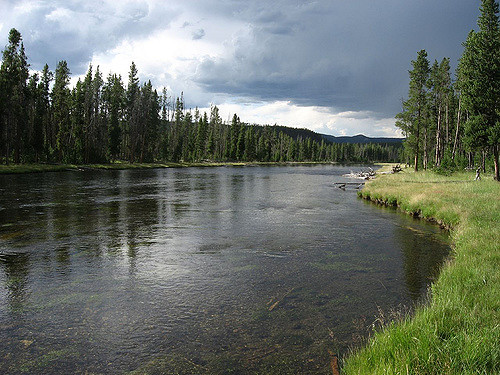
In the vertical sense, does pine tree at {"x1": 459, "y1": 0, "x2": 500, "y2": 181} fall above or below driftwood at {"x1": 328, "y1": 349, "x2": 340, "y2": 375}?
above

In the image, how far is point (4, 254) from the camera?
43.3 feet

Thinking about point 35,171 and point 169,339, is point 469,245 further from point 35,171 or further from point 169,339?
point 35,171

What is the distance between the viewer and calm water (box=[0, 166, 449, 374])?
6.85 m

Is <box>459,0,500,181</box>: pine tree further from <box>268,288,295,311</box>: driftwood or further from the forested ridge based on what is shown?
the forested ridge

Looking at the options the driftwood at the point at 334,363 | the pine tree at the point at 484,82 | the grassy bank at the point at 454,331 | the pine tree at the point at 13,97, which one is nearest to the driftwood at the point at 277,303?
the driftwood at the point at 334,363

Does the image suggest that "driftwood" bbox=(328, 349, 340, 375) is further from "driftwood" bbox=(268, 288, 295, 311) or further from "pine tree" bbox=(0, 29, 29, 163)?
"pine tree" bbox=(0, 29, 29, 163)

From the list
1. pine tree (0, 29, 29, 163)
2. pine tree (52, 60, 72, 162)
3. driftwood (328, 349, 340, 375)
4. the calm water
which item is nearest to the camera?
driftwood (328, 349, 340, 375)

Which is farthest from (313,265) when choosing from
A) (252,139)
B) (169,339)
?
(252,139)

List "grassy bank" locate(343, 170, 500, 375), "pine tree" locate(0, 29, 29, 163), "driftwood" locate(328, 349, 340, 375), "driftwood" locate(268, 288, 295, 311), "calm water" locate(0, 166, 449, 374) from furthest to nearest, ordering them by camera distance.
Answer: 1. "pine tree" locate(0, 29, 29, 163)
2. "driftwood" locate(268, 288, 295, 311)
3. "calm water" locate(0, 166, 449, 374)
4. "driftwood" locate(328, 349, 340, 375)
5. "grassy bank" locate(343, 170, 500, 375)

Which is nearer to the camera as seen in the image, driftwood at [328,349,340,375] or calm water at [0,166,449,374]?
driftwood at [328,349,340,375]

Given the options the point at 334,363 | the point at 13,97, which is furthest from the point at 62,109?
the point at 334,363

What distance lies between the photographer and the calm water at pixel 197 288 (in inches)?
270

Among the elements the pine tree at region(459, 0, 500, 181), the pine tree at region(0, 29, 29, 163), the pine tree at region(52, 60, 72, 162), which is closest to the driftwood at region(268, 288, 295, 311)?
the pine tree at region(459, 0, 500, 181)

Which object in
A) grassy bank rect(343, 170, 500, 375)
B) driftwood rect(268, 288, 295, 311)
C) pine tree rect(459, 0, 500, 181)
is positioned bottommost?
driftwood rect(268, 288, 295, 311)
